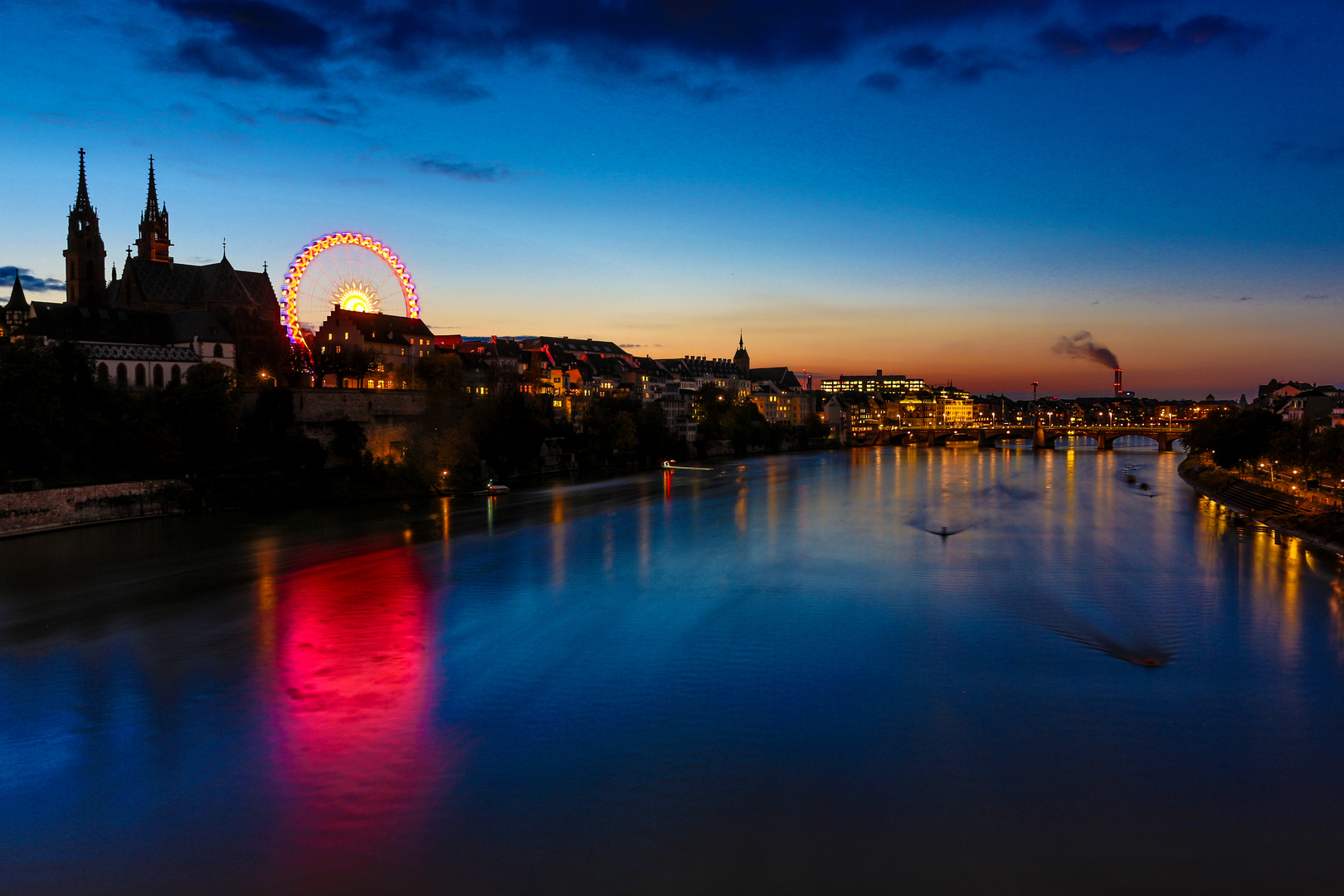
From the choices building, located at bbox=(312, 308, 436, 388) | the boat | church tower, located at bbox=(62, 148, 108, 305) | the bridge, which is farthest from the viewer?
the bridge

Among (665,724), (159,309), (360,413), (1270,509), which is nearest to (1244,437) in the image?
(1270,509)

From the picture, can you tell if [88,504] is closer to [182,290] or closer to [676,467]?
[182,290]

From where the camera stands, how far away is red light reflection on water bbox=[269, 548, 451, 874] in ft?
27.2

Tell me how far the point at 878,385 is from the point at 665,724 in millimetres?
185883

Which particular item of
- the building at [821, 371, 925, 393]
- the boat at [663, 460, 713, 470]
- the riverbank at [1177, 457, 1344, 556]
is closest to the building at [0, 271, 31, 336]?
the boat at [663, 460, 713, 470]

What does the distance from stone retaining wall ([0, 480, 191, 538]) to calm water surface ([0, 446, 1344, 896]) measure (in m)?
2.58

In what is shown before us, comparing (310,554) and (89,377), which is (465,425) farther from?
(310,554)

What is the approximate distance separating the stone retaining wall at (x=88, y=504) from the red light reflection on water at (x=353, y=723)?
1286 centimetres

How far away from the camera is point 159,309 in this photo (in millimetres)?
51000

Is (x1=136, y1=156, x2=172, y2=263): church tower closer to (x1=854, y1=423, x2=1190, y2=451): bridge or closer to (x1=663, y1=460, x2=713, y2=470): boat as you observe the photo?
(x1=663, y1=460, x2=713, y2=470): boat

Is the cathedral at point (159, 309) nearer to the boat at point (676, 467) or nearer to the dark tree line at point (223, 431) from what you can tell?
the dark tree line at point (223, 431)

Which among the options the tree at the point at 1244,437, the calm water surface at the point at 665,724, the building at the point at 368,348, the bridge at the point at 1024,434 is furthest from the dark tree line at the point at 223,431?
the bridge at the point at 1024,434

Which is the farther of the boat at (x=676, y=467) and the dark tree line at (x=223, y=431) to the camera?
the boat at (x=676, y=467)

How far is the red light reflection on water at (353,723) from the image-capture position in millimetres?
8305
